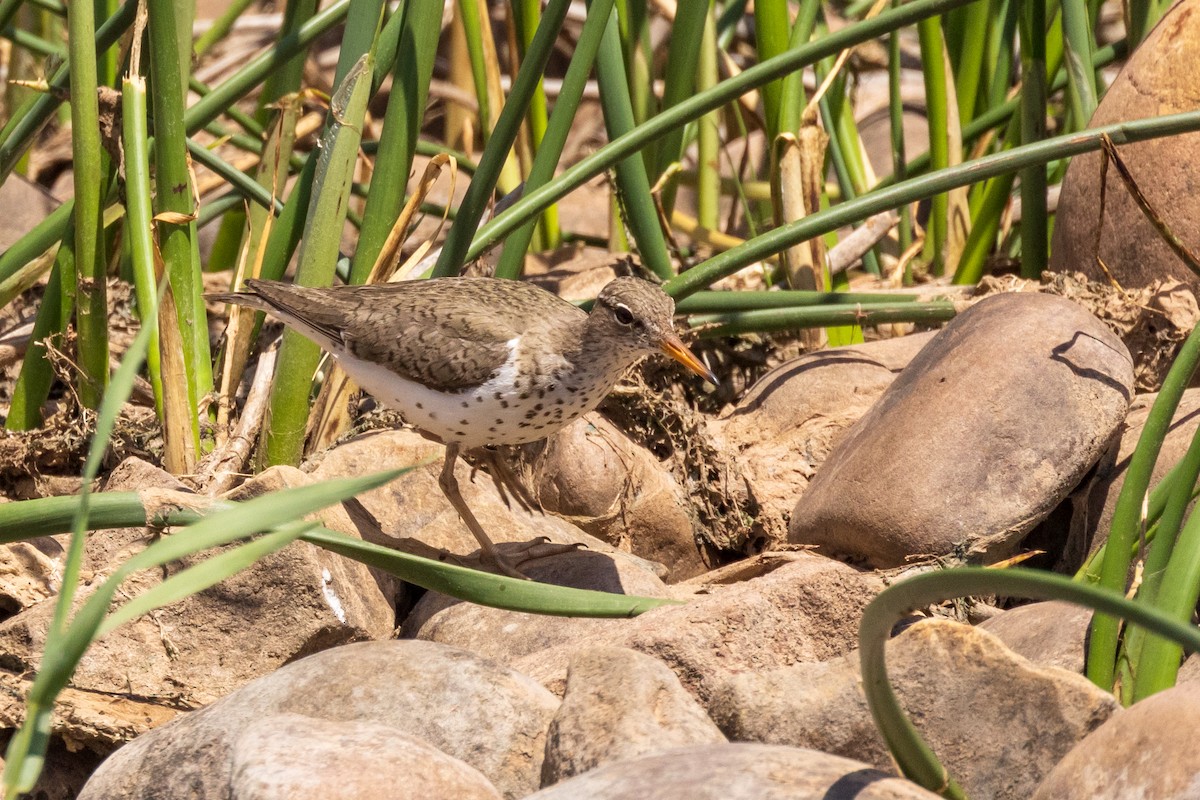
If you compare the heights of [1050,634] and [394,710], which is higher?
[394,710]

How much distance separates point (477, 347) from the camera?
16.7ft

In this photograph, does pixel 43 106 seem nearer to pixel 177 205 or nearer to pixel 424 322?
pixel 177 205

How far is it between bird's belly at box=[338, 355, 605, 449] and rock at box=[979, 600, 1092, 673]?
1.78 meters

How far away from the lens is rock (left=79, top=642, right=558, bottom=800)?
3.41 meters

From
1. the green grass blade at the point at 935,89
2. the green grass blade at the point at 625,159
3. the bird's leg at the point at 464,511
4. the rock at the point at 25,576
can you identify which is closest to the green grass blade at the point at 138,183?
the rock at the point at 25,576

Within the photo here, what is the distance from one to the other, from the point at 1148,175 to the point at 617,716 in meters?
4.01

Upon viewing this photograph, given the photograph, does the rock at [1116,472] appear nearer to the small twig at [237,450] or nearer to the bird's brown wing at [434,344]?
the bird's brown wing at [434,344]

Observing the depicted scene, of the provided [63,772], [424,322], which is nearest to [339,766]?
[63,772]

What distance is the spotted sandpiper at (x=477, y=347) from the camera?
495 cm

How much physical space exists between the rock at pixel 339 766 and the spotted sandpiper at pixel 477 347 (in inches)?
74.7

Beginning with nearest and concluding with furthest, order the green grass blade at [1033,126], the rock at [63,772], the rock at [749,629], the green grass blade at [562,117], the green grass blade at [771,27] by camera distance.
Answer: the rock at [749,629] → the rock at [63,772] → the green grass blade at [562,117] → the green grass blade at [1033,126] → the green grass blade at [771,27]

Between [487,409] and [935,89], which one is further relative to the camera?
[935,89]

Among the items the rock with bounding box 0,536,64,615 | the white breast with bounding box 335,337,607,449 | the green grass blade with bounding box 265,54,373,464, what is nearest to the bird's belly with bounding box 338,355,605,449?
the white breast with bounding box 335,337,607,449

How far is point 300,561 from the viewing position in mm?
4430
